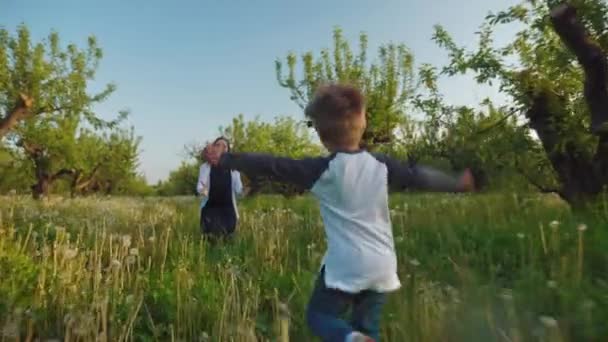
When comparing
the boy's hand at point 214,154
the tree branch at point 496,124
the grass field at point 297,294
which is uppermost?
the tree branch at point 496,124

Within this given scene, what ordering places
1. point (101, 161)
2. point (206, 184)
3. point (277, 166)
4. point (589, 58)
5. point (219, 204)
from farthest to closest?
point (101, 161)
point (206, 184)
point (219, 204)
point (589, 58)
point (277, 166)

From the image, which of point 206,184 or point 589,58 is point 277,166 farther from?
point 206,184

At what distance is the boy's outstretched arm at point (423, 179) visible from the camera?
2574mm

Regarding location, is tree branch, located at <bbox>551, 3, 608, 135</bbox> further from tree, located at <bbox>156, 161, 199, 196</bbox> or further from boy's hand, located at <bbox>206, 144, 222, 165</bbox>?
tree, located at <bbox>156, 161, 199, 196</bbox>

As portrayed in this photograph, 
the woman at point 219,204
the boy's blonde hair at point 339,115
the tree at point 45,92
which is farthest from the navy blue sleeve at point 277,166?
the tree at point 45,92

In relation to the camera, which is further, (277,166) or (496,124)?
(496,124)

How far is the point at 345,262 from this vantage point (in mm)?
2469

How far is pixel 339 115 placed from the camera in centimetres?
253

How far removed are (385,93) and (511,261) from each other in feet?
81.6

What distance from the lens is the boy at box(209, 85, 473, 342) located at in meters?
2.46

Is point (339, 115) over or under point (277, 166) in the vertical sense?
over

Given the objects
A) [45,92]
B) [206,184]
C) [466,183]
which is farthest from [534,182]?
[45,92]

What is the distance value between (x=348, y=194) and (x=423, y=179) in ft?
1.34

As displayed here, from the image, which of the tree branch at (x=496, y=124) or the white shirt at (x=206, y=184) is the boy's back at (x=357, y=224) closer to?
the white shirt at (x=206, y=184)
